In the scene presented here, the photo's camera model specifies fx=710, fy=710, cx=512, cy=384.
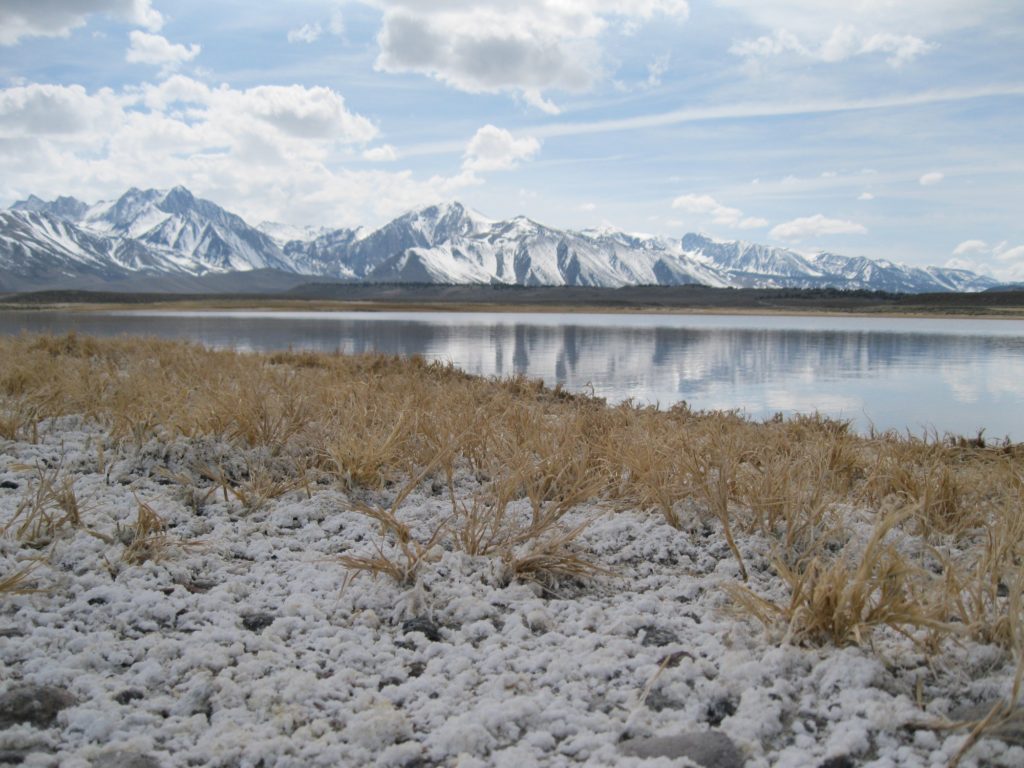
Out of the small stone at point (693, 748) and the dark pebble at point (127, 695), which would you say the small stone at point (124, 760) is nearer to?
the dark pebble at point (127, 695)

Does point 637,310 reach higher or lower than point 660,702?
higher

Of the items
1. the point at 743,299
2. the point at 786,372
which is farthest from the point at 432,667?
the point at 743,299

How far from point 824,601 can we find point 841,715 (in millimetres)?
523

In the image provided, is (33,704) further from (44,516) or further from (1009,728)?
(1009,728)

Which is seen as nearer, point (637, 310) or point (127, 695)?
point (127, 695)

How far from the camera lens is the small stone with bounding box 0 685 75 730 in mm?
2344

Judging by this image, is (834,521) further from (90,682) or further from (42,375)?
(42,375)

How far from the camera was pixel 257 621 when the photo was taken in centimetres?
312

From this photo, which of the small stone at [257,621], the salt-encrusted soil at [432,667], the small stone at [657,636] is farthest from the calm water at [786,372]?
the small stone at [257,621]

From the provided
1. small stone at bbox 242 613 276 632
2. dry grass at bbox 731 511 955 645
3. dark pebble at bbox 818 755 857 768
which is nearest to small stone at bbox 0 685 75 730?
small stone at bbox 242 613 276 632

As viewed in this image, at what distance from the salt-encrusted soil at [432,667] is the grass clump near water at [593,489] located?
14 cm

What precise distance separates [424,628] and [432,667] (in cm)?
33

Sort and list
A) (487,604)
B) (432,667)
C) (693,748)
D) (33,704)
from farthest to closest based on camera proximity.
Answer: (487,604) < (432,667) < (33,704) < (693,748)

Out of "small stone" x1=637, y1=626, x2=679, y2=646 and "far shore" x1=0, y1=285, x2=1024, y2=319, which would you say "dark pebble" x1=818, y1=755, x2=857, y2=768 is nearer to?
"small stone" x1=637, y1=626, x2=679, y2=646
